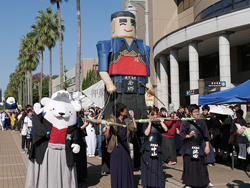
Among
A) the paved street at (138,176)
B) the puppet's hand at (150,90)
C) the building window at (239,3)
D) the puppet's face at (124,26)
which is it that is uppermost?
the building window at (239,3)

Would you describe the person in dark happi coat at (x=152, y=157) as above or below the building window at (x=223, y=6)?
below

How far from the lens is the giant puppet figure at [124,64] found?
799 cm

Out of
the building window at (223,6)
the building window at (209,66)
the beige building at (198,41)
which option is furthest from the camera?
the building window at (209,66)

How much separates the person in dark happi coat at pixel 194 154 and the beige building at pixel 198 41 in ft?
17.8

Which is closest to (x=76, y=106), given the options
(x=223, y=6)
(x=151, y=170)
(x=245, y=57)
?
(x=151, y=170)

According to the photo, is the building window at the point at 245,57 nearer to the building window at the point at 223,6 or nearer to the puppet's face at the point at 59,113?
the building window at the point at 223,6

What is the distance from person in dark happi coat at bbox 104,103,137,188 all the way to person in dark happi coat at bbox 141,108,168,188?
1.43ft

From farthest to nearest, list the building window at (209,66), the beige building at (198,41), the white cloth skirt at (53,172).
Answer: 1. the building window at (209,66)
2. the beige building at (198,41)
3. the white cloth skirt at (53,172)

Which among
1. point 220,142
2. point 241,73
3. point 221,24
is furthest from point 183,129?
point 241,73

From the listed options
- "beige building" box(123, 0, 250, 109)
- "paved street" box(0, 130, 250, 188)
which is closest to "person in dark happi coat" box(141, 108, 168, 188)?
"paved street" box(0, 130, 250, 188)

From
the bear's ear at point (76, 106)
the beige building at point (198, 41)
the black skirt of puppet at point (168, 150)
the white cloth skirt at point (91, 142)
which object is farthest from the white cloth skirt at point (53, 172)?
the beige building at point (198, 41)

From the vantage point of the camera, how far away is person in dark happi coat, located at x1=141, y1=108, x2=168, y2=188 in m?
6.50

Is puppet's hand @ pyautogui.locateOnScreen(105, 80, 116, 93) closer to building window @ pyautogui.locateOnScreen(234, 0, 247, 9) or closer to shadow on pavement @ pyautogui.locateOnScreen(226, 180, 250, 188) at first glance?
shadow on pavement @ pyautogui.locateOnScreen(226, 180, 250, 188)

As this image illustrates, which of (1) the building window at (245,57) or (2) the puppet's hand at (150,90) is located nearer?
(2) the puppet's hand at (150,90)
